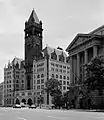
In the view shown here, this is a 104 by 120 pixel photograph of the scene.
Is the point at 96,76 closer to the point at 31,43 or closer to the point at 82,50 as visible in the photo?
the point at 82,50

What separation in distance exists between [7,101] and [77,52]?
288 feet

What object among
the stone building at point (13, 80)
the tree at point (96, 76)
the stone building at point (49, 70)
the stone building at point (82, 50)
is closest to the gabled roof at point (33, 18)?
the stone building at point (49, 70)

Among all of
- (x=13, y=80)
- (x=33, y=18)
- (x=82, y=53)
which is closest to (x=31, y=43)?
(x=33, y=18)

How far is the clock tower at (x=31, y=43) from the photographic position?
14750cm

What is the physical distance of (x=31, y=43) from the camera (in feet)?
488

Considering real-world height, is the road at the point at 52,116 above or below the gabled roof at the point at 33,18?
below

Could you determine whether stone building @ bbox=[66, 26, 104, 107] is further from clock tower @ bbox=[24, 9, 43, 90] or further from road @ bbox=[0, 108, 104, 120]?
clock tower @ bbox=[24, 9, 43, 90]

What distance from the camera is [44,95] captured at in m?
129

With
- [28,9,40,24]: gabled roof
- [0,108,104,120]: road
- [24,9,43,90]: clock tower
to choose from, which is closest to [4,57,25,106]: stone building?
[24,9,43,90]: clock tower

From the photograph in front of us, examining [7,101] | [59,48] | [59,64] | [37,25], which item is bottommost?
[7,101]

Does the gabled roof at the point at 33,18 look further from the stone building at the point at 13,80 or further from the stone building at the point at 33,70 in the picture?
the stone building at the point at 13,80

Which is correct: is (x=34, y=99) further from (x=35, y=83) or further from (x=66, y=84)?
(x=66, y=84)

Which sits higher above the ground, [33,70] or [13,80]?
[33,70]

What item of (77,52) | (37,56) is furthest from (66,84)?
(77,52)
